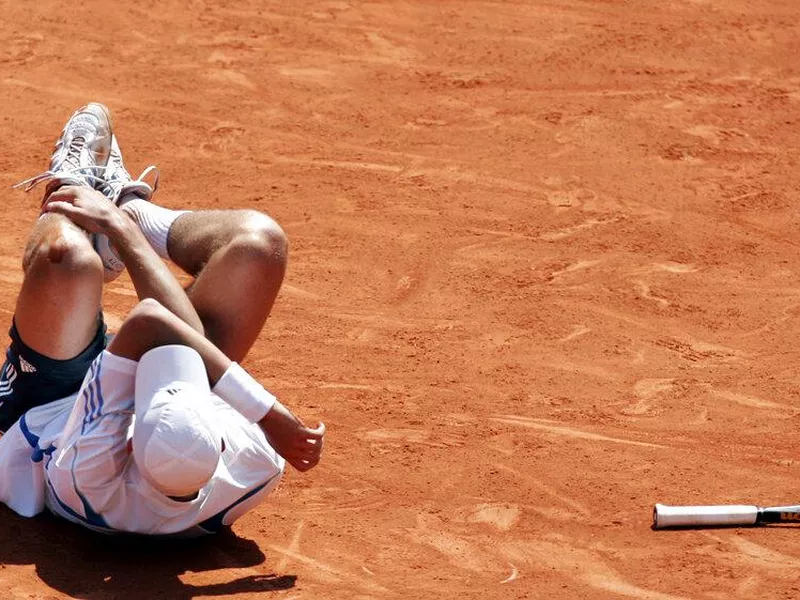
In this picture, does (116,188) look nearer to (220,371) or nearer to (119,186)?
(119,186)

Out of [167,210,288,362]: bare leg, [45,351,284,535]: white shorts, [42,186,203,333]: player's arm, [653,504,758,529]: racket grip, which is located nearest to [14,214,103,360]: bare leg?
[42,186,203,333]: player's arm

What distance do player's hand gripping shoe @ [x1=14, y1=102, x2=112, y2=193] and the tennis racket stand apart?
8.12 feet

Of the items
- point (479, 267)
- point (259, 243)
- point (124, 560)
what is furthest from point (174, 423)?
point (479, 267)

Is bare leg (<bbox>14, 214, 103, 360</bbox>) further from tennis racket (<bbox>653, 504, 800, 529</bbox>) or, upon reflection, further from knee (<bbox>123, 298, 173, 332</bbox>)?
tennis racket (<bbox>653, 504, 800, 529</bbox>)

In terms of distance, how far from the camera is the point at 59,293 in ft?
14.5

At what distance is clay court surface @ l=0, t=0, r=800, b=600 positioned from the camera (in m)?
4.54

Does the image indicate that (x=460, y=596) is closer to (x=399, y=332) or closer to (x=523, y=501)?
(x=523, y=501)

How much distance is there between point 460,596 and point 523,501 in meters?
0.81

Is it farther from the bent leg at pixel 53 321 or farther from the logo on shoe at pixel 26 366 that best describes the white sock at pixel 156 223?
the logo on shoe at pixel 26 366

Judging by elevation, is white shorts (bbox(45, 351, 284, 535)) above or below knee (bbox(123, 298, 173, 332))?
below

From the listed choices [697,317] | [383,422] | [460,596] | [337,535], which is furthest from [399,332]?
[460,596]

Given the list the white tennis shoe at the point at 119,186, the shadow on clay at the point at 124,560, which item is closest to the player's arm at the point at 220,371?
the shadow on clay at the point at 124,560

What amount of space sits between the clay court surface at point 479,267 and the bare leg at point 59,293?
0.61m

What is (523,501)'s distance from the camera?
16.3 ft
